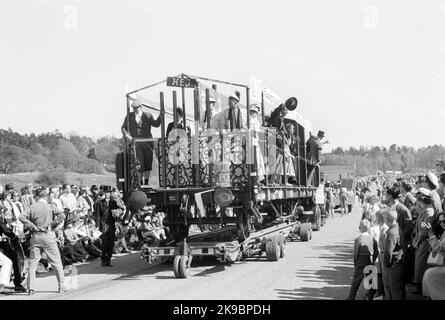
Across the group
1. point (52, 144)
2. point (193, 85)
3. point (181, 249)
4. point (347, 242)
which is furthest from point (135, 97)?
point (52, 144)

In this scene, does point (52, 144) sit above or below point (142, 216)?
above

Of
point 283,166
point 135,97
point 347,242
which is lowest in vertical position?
point 347,242

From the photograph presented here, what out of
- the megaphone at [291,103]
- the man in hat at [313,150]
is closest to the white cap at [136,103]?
the megaphone at [291,103]

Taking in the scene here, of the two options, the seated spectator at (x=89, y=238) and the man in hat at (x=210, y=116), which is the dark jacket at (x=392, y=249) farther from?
the seated spectator at (x=89, y=238)

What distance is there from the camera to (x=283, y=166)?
51.1ft

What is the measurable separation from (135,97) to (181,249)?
3.52 m

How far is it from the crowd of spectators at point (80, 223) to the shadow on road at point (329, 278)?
3922 mm

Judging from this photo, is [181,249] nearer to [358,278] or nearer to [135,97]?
[135,97]

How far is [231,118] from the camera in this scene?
12.9 metres

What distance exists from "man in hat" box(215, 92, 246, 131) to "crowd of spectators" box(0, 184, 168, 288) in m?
2.70

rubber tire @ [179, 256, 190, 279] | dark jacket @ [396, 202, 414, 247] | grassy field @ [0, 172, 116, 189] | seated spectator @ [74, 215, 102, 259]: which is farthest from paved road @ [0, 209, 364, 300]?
grassy field @ [0, 172, 116, 189]

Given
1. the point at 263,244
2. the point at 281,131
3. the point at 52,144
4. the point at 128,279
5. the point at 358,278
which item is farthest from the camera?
the point at 52,144

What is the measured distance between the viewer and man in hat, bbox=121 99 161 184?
1321 cm
